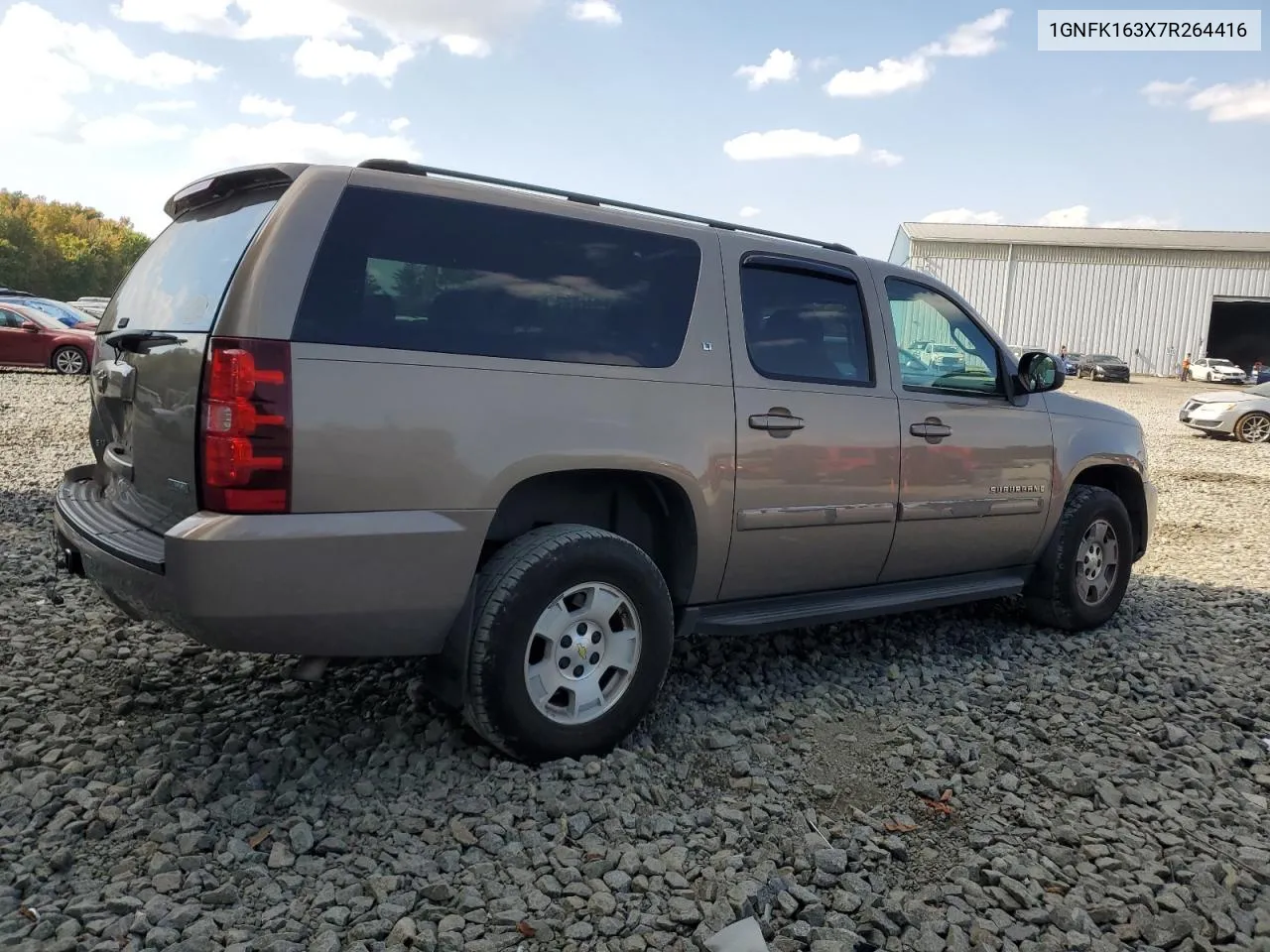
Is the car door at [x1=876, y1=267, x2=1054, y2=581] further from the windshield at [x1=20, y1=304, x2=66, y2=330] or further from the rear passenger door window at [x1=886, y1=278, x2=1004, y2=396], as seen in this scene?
the windshield at [x1=20, y1=304, x2=66, y2=330]

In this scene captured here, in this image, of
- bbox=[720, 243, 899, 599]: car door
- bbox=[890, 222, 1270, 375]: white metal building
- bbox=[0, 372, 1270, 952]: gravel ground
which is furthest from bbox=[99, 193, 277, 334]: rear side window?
bbox=[890, 222, 1270, 375]: white metal building

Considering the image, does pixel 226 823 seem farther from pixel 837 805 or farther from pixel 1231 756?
pixel 1231 756

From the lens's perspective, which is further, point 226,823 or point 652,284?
point 652,284

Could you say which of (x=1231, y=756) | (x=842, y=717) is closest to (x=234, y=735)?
(x=842, y=717)

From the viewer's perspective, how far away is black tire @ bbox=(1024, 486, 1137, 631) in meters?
5.11

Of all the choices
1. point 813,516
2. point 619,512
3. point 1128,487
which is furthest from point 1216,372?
point 619,512

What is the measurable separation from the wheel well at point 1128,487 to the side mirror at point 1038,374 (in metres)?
0.86

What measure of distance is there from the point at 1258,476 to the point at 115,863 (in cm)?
1394

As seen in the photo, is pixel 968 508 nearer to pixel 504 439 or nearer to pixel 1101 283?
pixel 504 439

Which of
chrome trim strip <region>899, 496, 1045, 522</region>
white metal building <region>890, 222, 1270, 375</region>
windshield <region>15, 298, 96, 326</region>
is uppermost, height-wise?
white metal building <region>890, 222, 1270, 375</region>

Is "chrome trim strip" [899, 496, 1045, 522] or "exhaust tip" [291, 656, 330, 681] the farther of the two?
"chrome trim strip" [899, 496, 1045, 522]

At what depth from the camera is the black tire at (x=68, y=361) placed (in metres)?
17.7

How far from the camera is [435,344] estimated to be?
118 inches

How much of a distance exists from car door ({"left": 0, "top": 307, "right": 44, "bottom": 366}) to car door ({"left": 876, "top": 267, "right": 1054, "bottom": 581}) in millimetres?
17671
